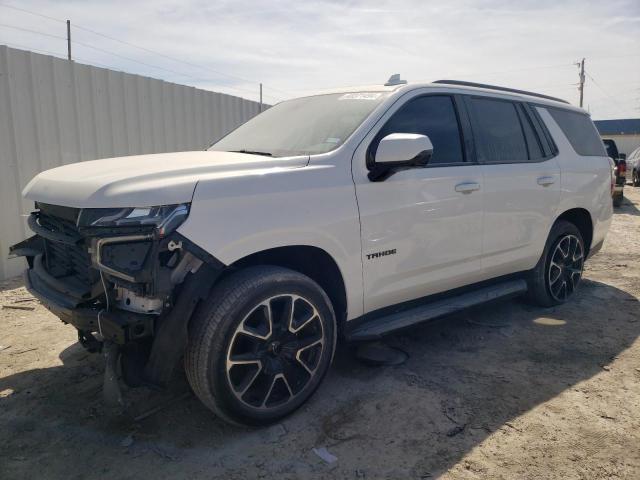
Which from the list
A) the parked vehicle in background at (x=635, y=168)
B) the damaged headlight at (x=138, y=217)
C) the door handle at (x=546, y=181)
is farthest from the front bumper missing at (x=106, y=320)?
the parked vehicle in background at (x=635, y=168)

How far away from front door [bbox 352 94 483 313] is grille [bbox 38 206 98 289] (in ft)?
5.00

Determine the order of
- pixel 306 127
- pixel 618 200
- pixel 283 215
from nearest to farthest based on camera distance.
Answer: pixel 283 215 → pixel 306 127 → pixel 618 200

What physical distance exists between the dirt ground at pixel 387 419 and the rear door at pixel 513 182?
0.74m

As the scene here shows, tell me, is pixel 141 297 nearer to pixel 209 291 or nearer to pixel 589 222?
pixel 209 291

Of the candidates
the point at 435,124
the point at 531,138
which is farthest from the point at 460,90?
the point at 531,138

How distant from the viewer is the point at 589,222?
17.1 ft

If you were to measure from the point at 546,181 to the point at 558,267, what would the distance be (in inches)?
37.6

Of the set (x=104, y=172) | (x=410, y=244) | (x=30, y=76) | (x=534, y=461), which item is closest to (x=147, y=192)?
(x=104, y=172)

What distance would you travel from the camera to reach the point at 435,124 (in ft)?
12.2

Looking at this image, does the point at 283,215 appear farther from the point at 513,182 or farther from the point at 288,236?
the point at 513,182

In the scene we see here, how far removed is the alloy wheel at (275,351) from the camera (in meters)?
2.76

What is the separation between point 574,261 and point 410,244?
8.53ft

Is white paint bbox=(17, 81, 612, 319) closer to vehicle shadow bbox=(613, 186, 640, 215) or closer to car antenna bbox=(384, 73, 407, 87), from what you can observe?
car antenna bbox=(384, 73, 407, 87)

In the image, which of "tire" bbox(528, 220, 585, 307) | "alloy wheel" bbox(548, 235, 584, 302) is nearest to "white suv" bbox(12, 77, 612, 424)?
"tire" bbox(528, 220, 585, 307)
